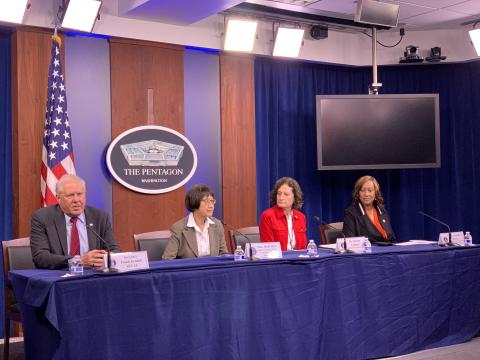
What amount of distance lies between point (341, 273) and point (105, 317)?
1.48 m

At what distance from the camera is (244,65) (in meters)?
6.53

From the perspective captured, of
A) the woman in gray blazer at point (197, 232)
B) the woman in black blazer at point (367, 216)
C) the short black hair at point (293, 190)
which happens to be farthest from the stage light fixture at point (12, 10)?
the woman in black blazer at point (367, 216)

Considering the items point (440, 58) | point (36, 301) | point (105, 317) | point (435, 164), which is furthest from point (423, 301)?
point (440, 58)

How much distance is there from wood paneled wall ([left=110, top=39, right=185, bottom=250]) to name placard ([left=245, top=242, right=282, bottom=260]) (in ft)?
7.32

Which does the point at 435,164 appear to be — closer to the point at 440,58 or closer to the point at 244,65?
the point at 440,58

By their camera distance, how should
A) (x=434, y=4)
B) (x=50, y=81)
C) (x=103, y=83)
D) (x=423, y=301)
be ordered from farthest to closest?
(x=434, y=4)
(x=103, y=83)
(x=50, y=81)
(x=423, y=301)

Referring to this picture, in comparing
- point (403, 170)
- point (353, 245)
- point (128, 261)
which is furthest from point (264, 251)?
point (403, 170)

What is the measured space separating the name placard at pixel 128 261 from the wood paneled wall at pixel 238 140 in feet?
10.0

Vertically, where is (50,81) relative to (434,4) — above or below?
below

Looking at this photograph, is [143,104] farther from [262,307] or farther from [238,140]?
[262,307]

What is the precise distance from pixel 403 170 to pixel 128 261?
15.7ft

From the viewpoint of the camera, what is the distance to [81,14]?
516cm

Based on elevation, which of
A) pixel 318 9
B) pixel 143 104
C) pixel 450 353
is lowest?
pixel 450 353

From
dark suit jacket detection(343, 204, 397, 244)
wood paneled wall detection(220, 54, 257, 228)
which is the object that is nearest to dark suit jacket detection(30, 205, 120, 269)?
dark suit jacket detection(343, 204, 397, 244)
